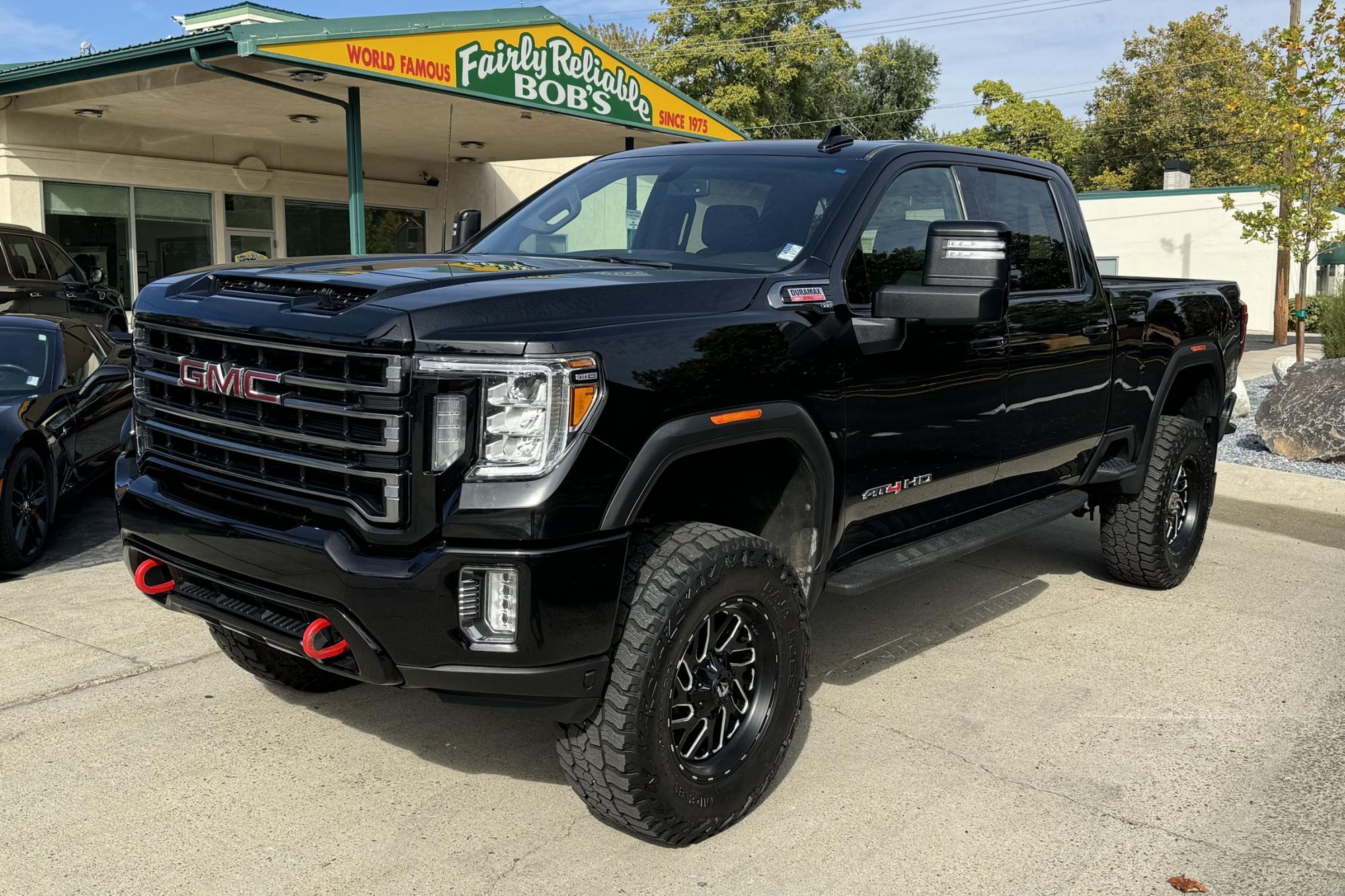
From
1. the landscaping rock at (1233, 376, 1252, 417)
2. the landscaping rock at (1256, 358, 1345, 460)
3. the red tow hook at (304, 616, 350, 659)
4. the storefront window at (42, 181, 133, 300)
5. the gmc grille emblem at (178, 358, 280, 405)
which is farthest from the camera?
the storefront window at (42, 181, 133, 300)

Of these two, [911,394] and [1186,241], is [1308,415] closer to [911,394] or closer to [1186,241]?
[911,394]

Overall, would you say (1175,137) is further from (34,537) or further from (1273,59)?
(34,537)

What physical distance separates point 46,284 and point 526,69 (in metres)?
6.20

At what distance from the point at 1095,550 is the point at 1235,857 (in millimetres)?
4002

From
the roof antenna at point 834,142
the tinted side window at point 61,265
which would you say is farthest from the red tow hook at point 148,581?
the tinted side window at point 61,265

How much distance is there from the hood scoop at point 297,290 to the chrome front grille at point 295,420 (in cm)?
13

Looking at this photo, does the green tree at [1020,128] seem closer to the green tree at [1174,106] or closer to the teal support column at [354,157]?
the green tree at [1174,106]

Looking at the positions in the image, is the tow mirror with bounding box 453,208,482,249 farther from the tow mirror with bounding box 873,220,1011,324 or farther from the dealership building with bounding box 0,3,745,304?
the dealership building with bounding box 0,3,745,304

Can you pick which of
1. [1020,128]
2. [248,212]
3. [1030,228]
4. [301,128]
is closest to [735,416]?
[1030,228]

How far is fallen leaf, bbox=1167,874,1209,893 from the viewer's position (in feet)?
10.6

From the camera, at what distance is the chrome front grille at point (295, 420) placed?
116 inches

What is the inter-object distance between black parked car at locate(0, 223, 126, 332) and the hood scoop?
7.65m

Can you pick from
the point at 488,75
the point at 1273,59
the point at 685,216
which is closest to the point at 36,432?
the point at 685,216

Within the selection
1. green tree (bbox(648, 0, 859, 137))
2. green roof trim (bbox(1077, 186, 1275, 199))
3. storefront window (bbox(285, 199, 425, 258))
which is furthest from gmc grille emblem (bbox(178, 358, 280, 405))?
green tree (bbox(648, 0, 859, 137))
